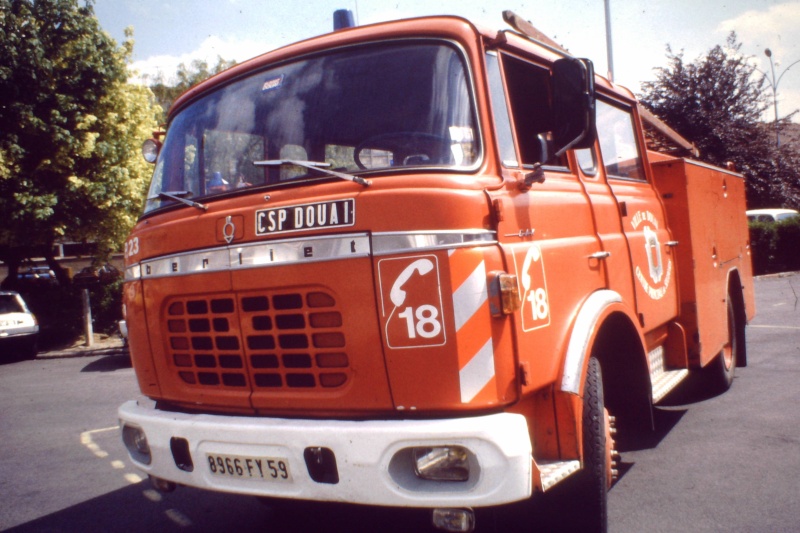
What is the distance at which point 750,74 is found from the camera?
25.9 meters

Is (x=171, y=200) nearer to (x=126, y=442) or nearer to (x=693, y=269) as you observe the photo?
(x=126, y=442)

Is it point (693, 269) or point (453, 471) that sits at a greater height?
point (693, 269)

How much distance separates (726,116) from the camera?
25.7 meters

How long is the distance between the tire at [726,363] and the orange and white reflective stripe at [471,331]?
4382 millimetres

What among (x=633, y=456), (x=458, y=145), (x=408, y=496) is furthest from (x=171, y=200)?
(x=633, y=456)

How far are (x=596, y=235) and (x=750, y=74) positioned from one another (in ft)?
84.7

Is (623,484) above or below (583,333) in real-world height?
below

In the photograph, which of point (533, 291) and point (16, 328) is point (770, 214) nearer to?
point (16, 328)

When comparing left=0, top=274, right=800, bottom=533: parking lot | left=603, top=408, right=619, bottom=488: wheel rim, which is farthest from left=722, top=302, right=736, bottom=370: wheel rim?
left=603, top=408, right=619, bottom=488: wheel rim

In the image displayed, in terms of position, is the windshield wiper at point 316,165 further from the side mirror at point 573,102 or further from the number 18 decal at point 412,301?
the side mirror at point 573,102

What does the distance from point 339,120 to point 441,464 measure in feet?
5.09

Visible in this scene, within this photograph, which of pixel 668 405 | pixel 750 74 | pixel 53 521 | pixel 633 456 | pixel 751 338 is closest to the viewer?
pixel 53 521

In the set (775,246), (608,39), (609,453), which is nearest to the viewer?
(609,453)

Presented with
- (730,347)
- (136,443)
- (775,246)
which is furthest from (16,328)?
(775,246)
